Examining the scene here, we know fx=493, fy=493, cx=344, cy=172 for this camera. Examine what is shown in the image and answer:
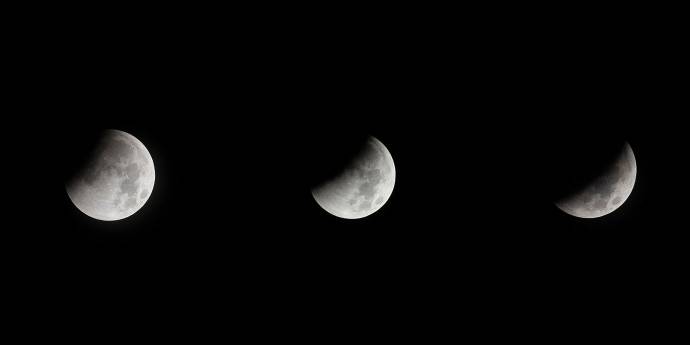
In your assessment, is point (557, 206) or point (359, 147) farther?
point (557, 206)

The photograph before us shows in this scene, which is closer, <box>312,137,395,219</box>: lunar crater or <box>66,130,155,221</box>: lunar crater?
<box>66,130,155,221</box>: lunar crater

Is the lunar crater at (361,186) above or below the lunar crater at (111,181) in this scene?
above

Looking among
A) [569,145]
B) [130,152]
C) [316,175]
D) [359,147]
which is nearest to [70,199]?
[130,152]

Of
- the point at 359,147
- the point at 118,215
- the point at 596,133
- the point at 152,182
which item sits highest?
the point at 596,133

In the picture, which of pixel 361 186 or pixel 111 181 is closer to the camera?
pixel 111 181

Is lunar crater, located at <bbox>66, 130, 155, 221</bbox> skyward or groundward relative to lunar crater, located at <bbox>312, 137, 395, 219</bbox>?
groundward

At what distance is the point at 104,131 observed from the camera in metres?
4.81

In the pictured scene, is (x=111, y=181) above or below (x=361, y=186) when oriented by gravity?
below

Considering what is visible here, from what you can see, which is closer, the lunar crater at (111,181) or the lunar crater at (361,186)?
the lunar crater at (111,181)

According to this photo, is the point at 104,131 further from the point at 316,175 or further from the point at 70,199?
the point at 316,175

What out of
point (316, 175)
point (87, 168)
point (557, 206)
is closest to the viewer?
point (87, 168)

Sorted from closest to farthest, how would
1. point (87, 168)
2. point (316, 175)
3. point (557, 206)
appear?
point (87, 168) → point (316, 175) → point (557, 206)

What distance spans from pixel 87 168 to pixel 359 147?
8.59 feet

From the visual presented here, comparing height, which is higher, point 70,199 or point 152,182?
point 152,182
